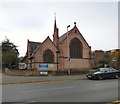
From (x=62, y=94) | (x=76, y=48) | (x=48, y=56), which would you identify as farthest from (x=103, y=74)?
(x=76, y=48)

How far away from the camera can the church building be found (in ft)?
200

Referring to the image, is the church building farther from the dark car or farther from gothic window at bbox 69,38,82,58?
the dark car

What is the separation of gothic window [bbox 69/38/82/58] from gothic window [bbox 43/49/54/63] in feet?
19.8

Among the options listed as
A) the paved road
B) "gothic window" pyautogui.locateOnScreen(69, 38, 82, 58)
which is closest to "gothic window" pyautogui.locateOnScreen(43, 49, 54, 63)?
"gothic window" pyautogui.locateOnScreen(69, 38, 82, 58)

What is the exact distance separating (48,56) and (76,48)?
872cm

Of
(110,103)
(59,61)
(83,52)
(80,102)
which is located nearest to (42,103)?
(80,102)

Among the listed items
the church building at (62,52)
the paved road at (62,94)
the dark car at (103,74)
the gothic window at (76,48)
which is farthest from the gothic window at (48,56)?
the paved road at (62,94)

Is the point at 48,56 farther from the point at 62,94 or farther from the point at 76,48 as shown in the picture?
the point at 62,94

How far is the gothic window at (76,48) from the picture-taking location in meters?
65.9

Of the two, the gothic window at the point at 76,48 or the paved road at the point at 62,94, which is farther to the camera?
the gothic window at the point at 76,48

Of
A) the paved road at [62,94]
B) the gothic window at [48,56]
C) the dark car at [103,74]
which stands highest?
the gothic window at [48,56]

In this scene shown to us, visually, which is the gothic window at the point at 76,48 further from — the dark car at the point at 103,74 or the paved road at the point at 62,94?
the paved road at the point at 62,94

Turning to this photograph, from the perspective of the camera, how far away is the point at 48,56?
6247 cm

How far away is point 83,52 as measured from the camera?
6656cm
